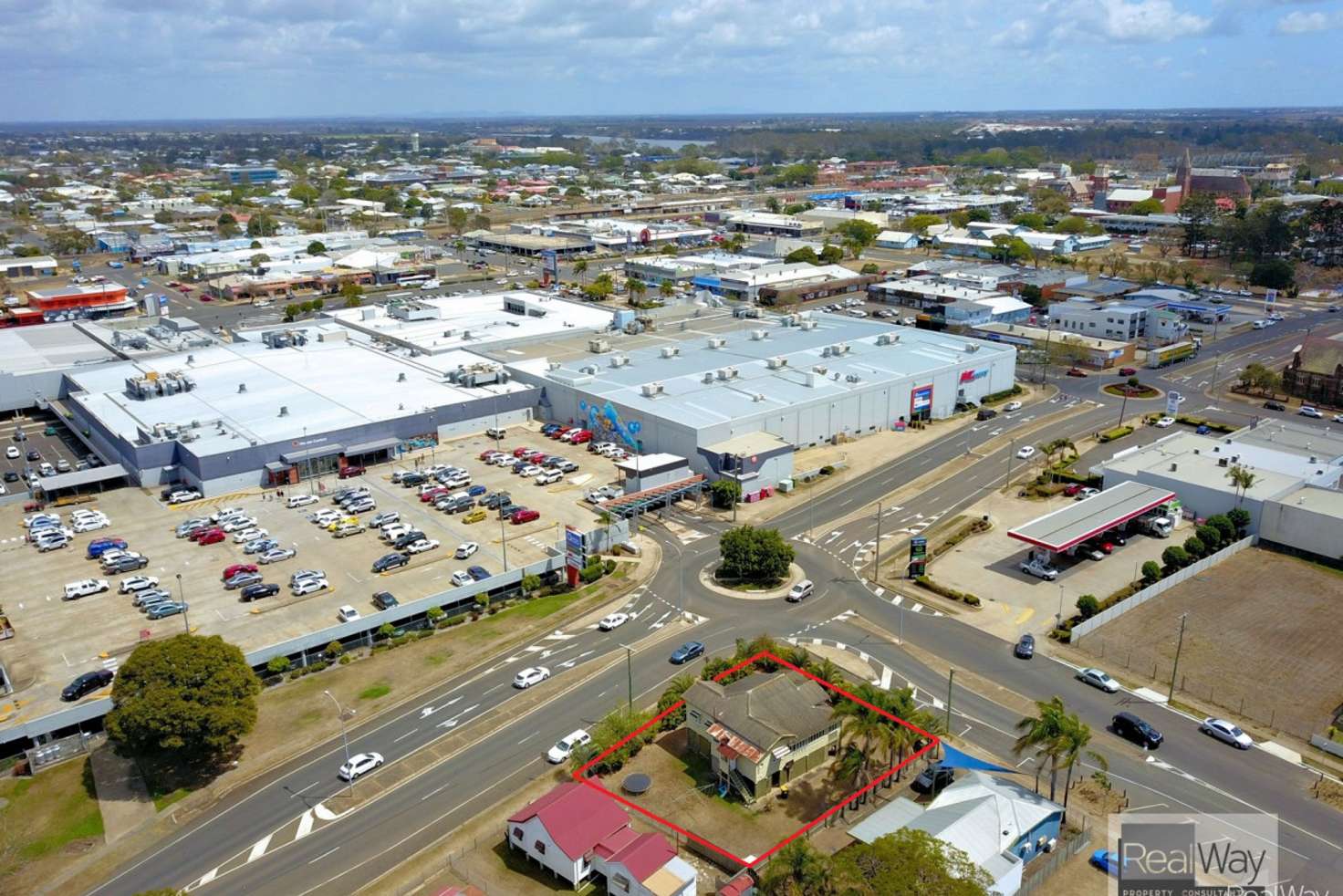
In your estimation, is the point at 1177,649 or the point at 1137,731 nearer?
the point at 1137,731

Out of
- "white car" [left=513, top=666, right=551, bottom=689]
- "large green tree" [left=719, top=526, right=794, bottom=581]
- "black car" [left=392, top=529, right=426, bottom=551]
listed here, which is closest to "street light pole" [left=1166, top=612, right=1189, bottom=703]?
"large green tree" [left=719, top=526, right=794, bottom=581]

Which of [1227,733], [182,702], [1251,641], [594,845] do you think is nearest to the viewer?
[594,845]

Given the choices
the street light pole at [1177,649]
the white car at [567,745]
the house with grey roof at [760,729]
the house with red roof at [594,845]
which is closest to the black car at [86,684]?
the white car at [567,745]

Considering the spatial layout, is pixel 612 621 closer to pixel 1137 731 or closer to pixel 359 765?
pixel 359 765

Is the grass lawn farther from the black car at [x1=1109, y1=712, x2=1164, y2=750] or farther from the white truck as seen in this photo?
the white truck

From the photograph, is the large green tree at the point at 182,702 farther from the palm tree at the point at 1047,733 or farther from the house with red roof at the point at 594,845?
the palm tree at the point at 1047,733

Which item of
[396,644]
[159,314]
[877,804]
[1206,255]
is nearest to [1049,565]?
[877,804]

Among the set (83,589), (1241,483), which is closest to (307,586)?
(83,589)
